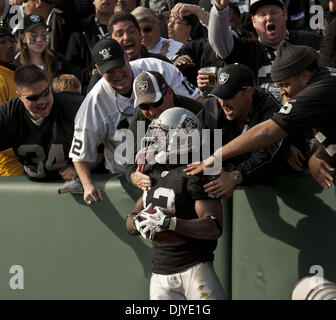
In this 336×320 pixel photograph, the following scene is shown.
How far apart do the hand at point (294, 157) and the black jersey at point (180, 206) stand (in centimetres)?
76

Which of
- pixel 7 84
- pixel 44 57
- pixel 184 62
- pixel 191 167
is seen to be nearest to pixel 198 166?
pixel 191 167

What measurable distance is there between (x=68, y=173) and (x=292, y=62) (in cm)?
223

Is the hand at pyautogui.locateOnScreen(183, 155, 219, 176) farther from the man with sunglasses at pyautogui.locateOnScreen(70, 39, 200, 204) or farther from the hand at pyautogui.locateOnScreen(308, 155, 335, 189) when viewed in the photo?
the man with sunglasses at pyautogui.locateOnScreen(70, 39, 200, 204)

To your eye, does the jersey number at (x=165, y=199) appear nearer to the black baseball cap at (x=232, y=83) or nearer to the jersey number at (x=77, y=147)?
the black baseball cap at (x=232, y=83)

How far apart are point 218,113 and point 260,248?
1.03 m

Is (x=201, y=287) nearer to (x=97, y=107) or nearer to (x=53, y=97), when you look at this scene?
(x=97, y=107)

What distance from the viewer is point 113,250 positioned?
19.5ft

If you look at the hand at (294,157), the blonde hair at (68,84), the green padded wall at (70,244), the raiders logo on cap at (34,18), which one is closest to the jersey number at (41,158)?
the green padded wall at (70,244)

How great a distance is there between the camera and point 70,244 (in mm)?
6059

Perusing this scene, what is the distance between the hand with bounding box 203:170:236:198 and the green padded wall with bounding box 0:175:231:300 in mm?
1100

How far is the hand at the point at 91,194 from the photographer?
19.1 feet

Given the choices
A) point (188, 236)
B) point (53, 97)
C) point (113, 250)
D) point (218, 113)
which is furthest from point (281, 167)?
point (53, 97)

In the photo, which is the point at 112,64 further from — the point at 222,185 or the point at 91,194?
the point at 222,185

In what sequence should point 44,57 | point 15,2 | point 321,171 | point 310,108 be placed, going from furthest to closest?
point 15,2, point 44,57, point 321,171, point 310,108
